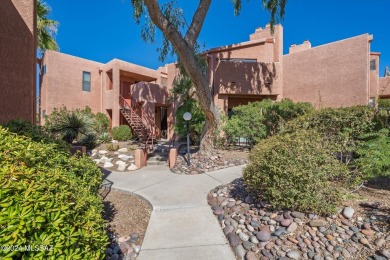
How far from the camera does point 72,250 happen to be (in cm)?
160

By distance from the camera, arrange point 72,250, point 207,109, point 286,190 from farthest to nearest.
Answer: point 207,109
point 286,190
point 72,250

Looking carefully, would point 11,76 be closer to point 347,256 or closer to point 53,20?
point 347,256

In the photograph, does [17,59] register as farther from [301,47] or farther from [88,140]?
[301,47]

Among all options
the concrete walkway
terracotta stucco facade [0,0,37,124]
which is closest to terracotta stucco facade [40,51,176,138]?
terracotta stucco facade [0,0,37,124]

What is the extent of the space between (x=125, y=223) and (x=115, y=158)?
6.11 m

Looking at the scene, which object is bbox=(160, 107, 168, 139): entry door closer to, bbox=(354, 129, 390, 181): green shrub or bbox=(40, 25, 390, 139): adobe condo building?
bbox=(40, 25, 390, 139): adobe condo building

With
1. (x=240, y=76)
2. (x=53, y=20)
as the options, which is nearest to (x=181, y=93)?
(x=240, y=76)

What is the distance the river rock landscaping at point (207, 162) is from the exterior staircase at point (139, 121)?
5113 mm

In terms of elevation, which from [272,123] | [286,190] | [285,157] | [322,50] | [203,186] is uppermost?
[322,50]

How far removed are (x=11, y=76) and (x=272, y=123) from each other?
9957 millimetres

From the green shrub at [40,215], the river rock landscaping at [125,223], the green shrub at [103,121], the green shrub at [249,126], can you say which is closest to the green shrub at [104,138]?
the green shrub at [103,121]

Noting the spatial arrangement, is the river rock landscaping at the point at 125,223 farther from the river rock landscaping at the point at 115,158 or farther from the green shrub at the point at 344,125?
the green shrub at the point at 344,125

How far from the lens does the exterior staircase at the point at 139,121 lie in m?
13.5

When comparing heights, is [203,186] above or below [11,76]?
below
